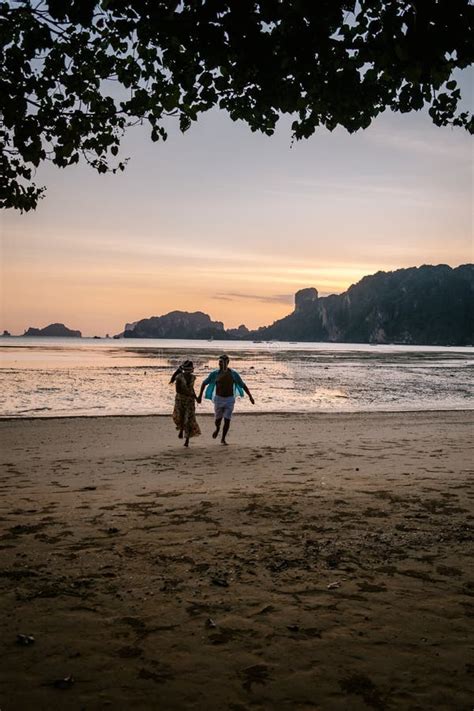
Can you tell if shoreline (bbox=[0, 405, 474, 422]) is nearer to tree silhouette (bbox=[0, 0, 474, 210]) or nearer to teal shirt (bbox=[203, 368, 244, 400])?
teal shirt (bbox=[203, 368, 244, 400])

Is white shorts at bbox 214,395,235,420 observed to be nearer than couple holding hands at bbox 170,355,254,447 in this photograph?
No

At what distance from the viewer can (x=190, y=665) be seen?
3.33 meters

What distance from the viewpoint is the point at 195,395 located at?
1291 centimetres

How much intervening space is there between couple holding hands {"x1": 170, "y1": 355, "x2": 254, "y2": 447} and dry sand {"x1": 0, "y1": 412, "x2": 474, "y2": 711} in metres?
3.52

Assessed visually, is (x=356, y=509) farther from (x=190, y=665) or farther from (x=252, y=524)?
(x=190, y=665)

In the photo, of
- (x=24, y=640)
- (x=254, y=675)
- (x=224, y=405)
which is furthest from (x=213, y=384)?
(x=254, y=675)

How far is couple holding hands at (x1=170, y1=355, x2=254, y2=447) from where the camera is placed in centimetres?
1281

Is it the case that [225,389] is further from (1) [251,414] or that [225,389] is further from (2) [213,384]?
(1) [251,414]

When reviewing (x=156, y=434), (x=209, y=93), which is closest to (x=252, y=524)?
(x=209, y=93)

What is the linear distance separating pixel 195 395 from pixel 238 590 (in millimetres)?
8661

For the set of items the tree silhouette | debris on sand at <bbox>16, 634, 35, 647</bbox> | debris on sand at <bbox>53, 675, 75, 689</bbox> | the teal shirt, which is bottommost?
debris on sand at <bbox>53, 675, 75, 689</bbox>

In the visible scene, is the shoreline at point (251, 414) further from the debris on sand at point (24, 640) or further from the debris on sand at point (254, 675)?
the debris on sand at point (254, 675)

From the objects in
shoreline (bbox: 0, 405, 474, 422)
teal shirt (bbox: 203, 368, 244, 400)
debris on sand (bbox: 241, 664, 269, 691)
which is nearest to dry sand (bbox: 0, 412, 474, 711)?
debris on sand (bbox: 241, 664, 269, 691)

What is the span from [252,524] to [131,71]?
5632 mm
